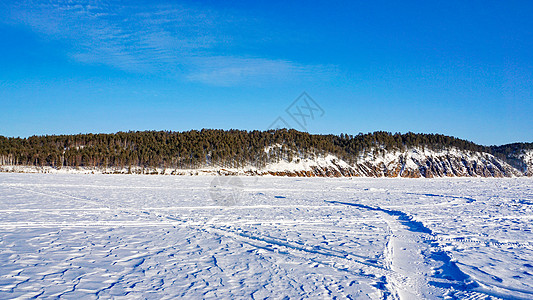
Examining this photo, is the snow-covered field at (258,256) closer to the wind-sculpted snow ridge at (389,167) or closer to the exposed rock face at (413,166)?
the wind-sculpted snow ridge at (389,167)

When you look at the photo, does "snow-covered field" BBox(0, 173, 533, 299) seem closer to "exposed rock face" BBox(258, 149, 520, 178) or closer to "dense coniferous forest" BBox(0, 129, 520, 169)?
"exposed rock face" BBox(258, 149, 520, 178)

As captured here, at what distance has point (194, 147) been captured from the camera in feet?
329

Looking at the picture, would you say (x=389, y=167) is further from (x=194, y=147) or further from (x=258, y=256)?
(x=258, y=256)

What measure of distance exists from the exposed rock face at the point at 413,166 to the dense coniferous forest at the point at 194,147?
3.52m

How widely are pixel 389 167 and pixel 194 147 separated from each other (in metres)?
62.2

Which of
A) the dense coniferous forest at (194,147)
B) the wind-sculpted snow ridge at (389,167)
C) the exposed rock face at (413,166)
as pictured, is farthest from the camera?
the exposed rock face at (413,166)

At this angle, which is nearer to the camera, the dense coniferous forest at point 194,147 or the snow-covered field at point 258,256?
the snow-covered field at point 258,256

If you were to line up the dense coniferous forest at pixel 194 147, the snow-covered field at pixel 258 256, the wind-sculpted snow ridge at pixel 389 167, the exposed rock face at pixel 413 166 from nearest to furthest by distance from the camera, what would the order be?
the snow-covered field at pixel 258 256 → the dense coniferous forest at pixel 194 147 → the wind-sculpted snow ridge at pixel 389 167 → the exposed rock face at pixel 413 166

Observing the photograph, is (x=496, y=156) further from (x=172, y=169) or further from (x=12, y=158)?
(x=12, y=158)

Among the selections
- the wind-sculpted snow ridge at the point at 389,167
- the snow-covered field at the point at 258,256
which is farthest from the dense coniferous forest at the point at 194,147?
the snow-covered field at the point at 258,256

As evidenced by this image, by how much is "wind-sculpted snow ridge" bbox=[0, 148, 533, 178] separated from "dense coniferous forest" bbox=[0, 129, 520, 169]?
8.72 feet

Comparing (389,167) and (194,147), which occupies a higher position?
(194,147)

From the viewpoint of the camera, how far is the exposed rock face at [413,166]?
98062mm

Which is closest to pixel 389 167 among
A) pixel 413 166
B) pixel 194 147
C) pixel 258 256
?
pixel 413 166
